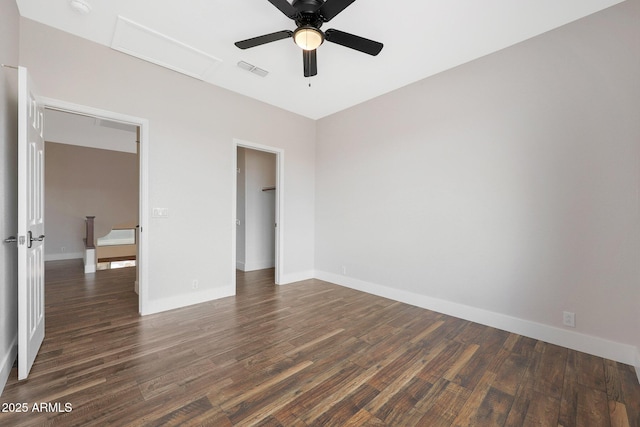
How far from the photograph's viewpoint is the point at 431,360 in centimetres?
221

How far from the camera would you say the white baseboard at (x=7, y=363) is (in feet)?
5.73

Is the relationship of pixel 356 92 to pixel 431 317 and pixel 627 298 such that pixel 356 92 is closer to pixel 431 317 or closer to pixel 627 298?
pixel 431 317

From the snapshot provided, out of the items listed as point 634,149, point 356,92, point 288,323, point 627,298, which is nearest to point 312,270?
point 288,323

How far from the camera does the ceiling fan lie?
1902mm

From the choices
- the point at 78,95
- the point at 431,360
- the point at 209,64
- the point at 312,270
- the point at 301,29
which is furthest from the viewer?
the point at 312,270

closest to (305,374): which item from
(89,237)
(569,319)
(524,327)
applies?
(524,327)

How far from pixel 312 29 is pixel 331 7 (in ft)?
0.65

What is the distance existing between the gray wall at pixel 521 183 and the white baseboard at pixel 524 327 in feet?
0.09

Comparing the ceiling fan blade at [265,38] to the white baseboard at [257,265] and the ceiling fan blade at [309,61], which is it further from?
the white baseboard at [257,265]

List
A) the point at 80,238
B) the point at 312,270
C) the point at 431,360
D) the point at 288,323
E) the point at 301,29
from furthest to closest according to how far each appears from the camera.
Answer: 1. the point at 80,238
2. the point at 312,270
3. the point at 288,323
4. the point at 431,360
5. the point at 301,29

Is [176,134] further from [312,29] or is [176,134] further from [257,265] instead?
[257,265]

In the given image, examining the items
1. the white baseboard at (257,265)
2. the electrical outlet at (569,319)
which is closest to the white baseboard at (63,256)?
Answer: the white baseboard at (257,265)

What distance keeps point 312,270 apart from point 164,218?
8.53ft

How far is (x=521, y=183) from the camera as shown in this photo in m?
2.67
